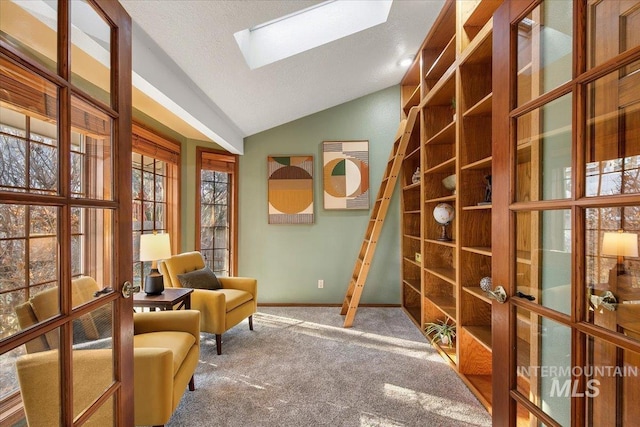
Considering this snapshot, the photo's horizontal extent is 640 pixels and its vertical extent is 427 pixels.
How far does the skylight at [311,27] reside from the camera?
221cm

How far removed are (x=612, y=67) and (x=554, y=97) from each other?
0.16 m

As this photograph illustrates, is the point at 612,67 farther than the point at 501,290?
No

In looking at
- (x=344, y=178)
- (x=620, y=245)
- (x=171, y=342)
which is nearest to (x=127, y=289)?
(x=171, y=342)

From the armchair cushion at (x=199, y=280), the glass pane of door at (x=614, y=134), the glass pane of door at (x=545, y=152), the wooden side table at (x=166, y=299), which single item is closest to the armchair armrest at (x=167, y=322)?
the wooden side table at (x=166, y=299)

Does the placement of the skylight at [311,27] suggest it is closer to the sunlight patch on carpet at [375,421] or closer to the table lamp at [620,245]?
the table lamp at [620,245]

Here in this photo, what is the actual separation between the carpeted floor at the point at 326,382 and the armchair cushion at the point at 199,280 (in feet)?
1.67

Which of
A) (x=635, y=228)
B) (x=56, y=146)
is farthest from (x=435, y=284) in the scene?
(x=56, y=146)

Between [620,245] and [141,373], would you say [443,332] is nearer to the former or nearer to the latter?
[620,245]

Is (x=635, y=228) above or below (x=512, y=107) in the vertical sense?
below

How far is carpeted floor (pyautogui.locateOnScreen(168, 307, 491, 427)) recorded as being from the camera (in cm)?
169

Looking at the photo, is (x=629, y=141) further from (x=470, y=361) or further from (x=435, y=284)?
(x=435, y=284)

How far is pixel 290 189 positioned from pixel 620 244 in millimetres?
3268

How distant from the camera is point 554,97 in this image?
842 mm

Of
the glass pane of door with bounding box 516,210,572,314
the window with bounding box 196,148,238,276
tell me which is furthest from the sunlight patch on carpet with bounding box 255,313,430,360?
the glass pane of door with bounding box 516,210,572,314
